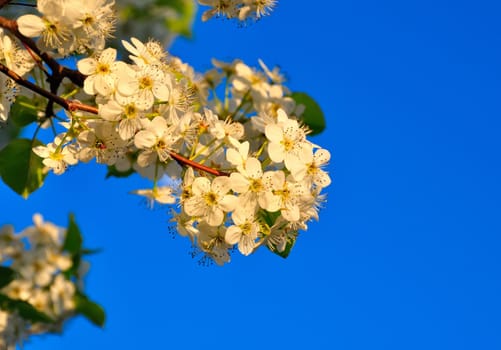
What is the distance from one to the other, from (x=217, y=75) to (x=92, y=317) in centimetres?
189

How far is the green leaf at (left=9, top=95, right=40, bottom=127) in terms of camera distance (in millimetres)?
2254

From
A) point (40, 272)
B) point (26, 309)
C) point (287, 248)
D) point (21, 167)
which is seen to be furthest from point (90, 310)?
point (287, 248)

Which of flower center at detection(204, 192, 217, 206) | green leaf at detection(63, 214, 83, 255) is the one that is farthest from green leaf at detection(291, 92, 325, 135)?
green leaf at detection(63, 214, 83, 255)

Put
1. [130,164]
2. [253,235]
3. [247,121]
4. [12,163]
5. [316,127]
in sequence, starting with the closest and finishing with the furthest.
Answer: [253,235] → [12,163] → [130,164] → [247,121] → [316,127]

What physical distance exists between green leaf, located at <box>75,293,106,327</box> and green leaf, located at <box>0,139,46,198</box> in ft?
5.93

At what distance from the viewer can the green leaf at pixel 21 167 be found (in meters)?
2.28

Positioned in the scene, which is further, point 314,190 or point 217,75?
point 217,75

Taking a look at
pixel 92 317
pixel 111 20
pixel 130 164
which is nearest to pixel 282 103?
pixel 130 164

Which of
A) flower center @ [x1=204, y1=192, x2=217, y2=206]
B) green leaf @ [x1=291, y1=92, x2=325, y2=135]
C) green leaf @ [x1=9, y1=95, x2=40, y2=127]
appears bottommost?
flower center @ [x1=204, y1=192, x2=217, y2=206]

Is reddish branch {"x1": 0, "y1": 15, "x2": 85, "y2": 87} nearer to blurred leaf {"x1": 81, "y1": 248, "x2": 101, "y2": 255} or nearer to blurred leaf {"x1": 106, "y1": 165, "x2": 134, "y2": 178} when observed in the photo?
blurred leaf {"x1": 106, "y1": 165, "x2": 134, "y2": 178}

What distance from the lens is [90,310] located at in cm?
412

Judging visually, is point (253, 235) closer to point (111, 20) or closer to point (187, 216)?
point (187, 216)

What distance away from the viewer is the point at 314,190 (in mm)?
1854

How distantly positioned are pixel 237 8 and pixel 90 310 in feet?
8.03
